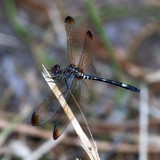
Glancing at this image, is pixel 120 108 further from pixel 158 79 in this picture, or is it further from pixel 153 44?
pixel 153 44

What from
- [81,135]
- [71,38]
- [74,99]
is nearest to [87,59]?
[71,38]

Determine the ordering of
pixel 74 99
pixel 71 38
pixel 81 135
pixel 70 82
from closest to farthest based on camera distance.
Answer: pixel 81 135, pixel 74 99, pixel 70 82, pixel 71 38

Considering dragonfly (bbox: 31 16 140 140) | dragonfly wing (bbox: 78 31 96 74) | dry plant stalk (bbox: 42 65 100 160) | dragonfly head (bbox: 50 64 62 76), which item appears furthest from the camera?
dragonfly wing (bbox: 78 31 96 74)

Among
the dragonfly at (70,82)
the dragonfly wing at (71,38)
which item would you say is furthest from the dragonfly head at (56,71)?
the dragonfly wing at (71,38)

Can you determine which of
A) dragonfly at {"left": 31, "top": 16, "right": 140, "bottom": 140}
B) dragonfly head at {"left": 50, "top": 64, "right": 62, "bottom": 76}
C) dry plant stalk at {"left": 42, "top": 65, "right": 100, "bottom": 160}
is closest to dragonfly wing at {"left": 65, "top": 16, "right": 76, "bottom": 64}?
dragonfly at {"left": 31, "top": 16, "right": 140, "bottom": 140}

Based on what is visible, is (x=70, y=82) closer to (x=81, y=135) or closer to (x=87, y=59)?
(x=87, y=59)

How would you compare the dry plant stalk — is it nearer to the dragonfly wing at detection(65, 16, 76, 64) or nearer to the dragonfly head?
the dragonfly head

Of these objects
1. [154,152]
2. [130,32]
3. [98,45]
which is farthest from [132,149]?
[130,32]

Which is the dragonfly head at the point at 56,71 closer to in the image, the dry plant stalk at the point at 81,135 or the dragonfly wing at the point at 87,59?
the dragonfly wing at the point at 87,59
